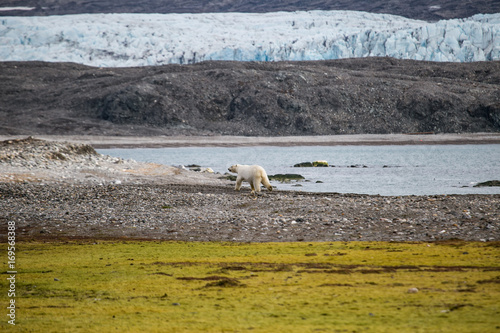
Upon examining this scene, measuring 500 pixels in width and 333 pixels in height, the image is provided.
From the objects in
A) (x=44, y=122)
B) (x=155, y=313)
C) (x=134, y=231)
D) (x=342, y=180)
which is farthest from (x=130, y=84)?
(x=155, y=313)

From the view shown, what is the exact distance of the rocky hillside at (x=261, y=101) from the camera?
8606 cm

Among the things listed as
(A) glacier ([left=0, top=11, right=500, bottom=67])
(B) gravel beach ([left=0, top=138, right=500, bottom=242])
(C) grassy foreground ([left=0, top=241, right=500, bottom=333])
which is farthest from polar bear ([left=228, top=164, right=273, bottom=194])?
(A) glacier ([left=0, top=11, right=500, bottom=67])

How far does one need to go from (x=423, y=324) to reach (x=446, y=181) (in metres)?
27.4

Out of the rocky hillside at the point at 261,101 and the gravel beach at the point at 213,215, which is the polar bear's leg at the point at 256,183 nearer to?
the gravel beach at the point at 213,215

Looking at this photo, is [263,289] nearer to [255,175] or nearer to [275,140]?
[255,175]

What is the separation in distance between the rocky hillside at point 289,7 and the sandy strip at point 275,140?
330 feet

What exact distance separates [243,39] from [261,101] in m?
34.8

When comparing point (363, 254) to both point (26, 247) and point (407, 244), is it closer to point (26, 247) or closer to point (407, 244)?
point (407, 244)

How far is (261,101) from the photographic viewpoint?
300 feet

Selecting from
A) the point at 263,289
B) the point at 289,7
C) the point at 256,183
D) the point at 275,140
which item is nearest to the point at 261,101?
the point at 275,140

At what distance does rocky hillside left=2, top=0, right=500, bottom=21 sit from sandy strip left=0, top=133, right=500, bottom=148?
101 metres

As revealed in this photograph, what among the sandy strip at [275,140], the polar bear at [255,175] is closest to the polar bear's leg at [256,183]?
the polar bear at [255,175]

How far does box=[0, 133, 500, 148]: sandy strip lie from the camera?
244ft

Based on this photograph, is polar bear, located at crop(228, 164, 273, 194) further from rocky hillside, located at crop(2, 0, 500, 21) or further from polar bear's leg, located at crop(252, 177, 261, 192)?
rocky hillside, located at crop(2, 0, 500, 21)
